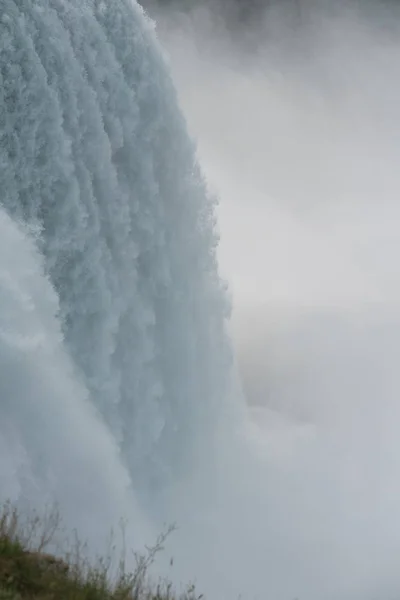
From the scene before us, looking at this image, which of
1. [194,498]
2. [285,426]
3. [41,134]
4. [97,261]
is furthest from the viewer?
[285,426]

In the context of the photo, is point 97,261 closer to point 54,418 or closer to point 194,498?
point 54,418

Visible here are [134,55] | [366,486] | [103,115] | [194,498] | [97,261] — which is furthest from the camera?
[366,486]

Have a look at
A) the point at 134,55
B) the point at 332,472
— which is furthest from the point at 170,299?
the point at 332,472

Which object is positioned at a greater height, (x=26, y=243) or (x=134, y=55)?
(x=134, y=55)

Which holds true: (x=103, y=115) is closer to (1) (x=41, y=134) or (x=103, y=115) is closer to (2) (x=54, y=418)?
(1) (x=41, y=134)

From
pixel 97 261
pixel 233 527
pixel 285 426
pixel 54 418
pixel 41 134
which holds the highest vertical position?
pixel 285 426

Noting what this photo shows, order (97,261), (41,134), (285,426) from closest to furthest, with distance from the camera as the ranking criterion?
(41,134), (97,261), (285,426)

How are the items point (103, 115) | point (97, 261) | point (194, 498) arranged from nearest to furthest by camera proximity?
1. point (97, 261)
2. point (103, 115)
3. point (194, 498)

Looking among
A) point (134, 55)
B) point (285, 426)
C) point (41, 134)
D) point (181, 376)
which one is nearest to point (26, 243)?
point (41, 134)

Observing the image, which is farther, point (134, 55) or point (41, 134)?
point (134, 55)
